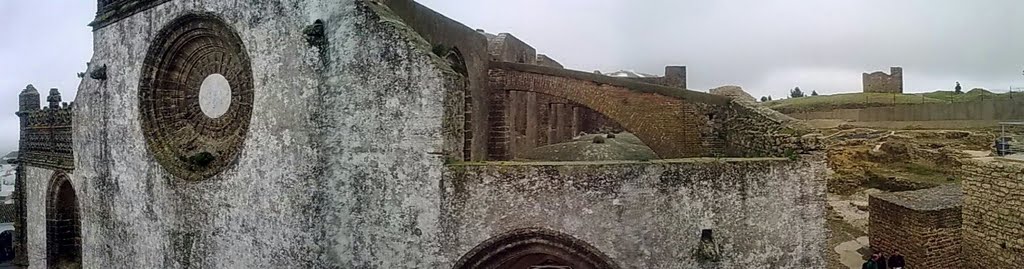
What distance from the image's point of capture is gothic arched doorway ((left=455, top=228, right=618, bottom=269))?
7000 millimetres

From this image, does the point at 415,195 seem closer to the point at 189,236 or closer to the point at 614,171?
the point at 614,171

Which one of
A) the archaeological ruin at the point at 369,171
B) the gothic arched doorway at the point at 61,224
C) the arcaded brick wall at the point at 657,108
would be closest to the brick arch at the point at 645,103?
the arcaded brick wall at the point at 657,108

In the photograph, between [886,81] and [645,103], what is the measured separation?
25.7 meters

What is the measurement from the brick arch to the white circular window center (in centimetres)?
478

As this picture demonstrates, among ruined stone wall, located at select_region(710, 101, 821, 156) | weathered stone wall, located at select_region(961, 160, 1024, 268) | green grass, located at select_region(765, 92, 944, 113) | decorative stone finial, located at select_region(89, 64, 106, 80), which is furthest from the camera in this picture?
green grass, located at select_region(765, 92, 944, 113)

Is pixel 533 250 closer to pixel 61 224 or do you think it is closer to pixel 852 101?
pixel 61 224

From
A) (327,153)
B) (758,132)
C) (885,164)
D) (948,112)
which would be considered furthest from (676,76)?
(948,112)

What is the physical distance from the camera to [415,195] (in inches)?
280

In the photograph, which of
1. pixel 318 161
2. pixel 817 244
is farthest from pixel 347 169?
pixel 817 244

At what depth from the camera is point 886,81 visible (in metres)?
30.8

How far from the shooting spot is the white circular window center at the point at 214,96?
8969 millimetres

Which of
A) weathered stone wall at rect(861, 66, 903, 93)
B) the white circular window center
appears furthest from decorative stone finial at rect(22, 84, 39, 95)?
weathered stone wall at rect(861, 66, 903, 93)

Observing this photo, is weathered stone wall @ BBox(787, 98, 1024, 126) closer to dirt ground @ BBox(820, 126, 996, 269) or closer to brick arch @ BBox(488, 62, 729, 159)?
dirt ground @ BBox(820, 126, 996, 269)

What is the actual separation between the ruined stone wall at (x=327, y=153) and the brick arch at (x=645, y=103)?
3.93 meters
